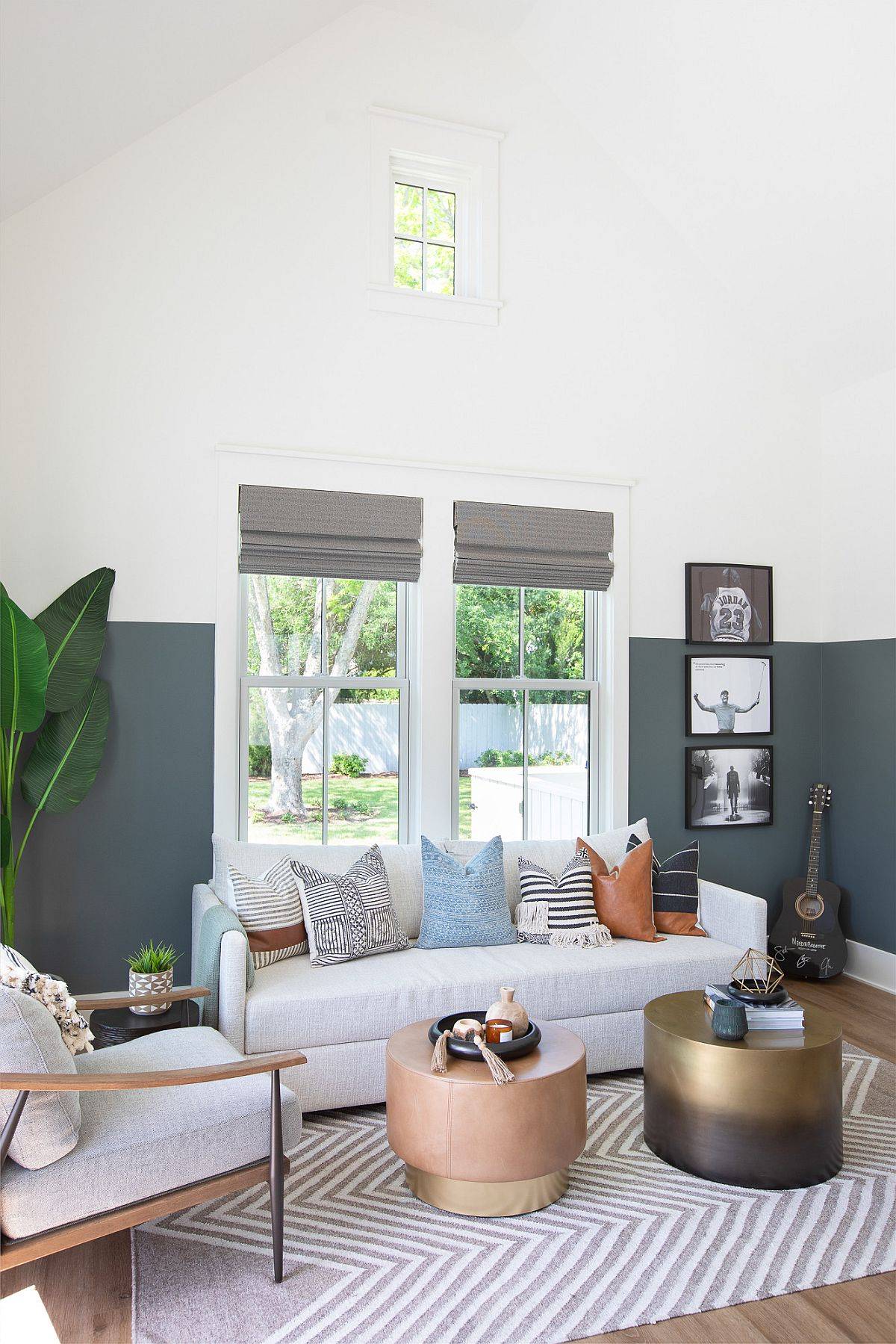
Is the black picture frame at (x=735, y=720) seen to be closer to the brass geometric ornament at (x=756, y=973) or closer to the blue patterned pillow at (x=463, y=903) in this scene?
the brass geometric ornament at (x=756, y=973)

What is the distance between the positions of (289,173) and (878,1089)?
4.72 m

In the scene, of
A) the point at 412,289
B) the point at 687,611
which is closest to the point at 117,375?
the point at 412,289

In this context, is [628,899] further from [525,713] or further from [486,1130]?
[486,1130]

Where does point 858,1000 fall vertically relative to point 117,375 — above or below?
below

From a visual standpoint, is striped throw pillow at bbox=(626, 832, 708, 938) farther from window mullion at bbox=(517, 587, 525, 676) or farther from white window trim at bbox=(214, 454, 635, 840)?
window mullion at bbox=(517, 587, 525, 676)

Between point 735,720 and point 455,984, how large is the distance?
2566mm

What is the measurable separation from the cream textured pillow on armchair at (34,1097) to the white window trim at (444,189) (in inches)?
143

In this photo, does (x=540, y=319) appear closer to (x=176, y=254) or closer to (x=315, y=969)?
(x=176, y=254)

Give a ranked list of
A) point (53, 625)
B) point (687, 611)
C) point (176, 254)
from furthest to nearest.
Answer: point (687, 611) < point (176, 254) < point (53, 625)

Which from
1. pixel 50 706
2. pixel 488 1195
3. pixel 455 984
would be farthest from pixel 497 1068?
pixel 50 706

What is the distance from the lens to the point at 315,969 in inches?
146

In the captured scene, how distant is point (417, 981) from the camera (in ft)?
11.9

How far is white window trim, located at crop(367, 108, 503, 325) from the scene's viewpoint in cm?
475

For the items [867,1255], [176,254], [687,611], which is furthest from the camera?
[687,611]
